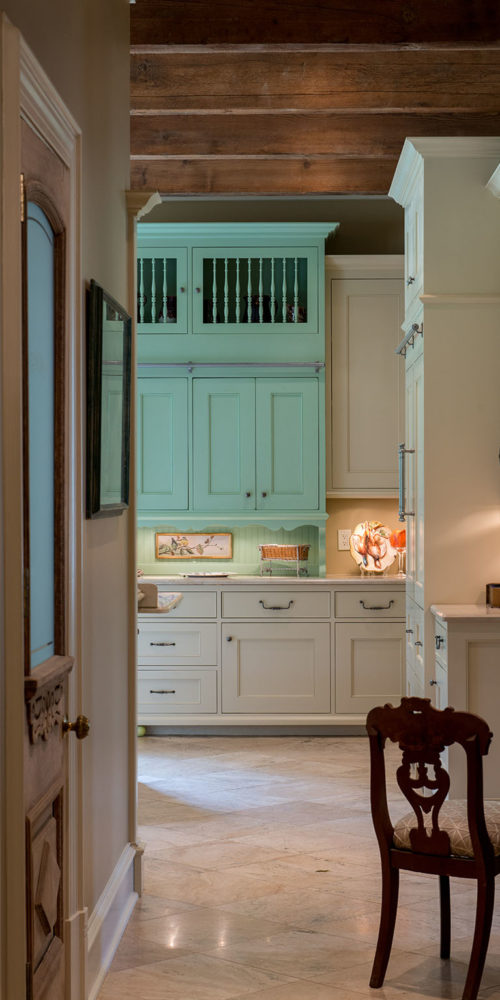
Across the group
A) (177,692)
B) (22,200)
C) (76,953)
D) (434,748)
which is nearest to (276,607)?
(177,692)

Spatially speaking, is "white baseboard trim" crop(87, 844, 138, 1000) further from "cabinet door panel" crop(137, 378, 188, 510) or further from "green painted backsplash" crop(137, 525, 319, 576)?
"green painted backsplash" crop(137, 525, 319, 576)

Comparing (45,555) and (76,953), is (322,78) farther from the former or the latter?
(76,953)

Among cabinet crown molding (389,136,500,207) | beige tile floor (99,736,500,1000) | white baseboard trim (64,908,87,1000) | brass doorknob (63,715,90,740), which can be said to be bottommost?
beige tile floor (99,736,500,1000)

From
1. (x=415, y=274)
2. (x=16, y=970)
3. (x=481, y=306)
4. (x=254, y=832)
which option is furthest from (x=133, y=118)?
(x=16, y=970)

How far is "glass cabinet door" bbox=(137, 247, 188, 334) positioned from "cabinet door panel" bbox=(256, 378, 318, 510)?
640 millimetres

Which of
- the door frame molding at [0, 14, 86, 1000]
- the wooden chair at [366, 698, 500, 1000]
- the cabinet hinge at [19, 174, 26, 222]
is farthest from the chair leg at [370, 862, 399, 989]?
the cabinet hinge at [19, 174, 26, 222]

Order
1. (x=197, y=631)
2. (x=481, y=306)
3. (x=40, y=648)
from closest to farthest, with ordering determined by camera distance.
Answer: (x=40, y=648) → (x=481, y=306) → (x=197, y=631)

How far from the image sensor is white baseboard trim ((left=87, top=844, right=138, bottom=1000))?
2669 mm

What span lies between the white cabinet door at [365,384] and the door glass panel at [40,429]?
153 inches

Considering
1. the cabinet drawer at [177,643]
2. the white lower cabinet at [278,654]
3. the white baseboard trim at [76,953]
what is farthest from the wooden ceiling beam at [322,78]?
the white baseboard trim at [76,953]

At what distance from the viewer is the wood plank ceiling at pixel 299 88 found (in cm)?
389

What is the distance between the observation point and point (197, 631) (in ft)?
18.7

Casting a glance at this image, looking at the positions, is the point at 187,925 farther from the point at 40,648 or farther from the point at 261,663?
the point at 261,663

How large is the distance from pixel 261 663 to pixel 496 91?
3.24m
